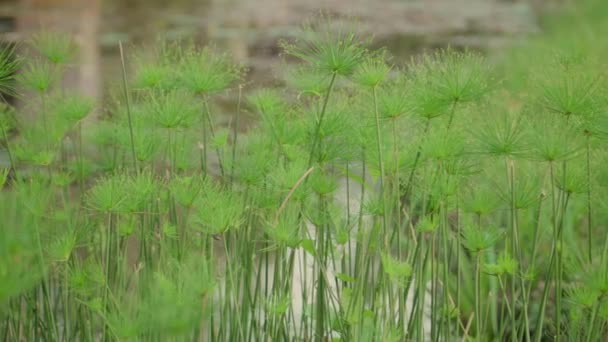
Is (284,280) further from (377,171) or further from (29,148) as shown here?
(29,148)

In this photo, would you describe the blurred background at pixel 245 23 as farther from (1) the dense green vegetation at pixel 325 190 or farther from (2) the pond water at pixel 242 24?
(1) the dense green vegetation at pixel 325 190

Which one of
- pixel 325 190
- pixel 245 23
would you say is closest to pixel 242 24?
pixel 245 23

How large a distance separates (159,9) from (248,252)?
5.94 metres

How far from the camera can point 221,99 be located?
4.44m

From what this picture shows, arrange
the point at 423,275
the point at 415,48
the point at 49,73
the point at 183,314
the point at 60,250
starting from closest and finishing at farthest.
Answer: the point at 183,314 → the point at 60,250 → the point at 423,275 → the point at 49,73 → the point at 415,48

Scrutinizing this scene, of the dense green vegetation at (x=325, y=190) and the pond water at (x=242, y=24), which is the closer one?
the dense green vegetation at (x=325, y=190)

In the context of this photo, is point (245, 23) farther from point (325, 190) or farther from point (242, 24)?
point (325, 190)

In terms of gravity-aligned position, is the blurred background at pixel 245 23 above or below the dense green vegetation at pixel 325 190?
above

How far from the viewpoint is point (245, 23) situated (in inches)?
266

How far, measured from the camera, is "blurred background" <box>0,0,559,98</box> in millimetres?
5223

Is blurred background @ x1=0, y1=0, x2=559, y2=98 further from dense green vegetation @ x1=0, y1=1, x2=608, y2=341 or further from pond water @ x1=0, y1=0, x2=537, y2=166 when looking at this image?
dense green vegetation @ x1=0, y1=1, x2=608, y2=341

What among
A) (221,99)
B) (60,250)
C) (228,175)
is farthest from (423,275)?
(221,99)

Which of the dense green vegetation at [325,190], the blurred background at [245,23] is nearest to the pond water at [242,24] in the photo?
the blurred background at [245,23]

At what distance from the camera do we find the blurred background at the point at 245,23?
5.22 meters
